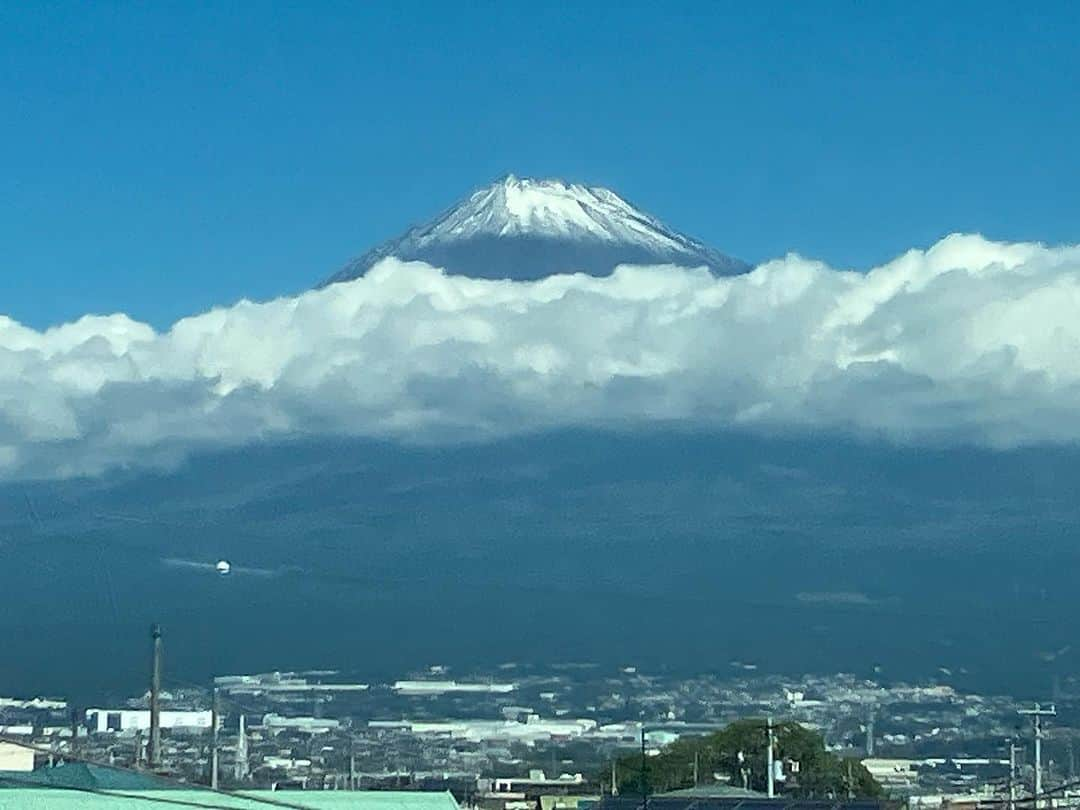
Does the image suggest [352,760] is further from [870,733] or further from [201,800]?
[201,800]

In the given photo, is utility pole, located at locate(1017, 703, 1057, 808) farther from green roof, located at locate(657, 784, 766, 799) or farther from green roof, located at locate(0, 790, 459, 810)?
green roof, located at locate(0, 790, 459, 810)

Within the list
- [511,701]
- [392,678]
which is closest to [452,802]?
[511,701]

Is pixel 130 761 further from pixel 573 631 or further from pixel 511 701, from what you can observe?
pixel 573 631

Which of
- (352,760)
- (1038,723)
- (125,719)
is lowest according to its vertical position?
(352,760)

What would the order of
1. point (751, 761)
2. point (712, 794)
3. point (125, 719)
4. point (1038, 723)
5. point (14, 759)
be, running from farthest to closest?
point (751, 761) → point (125, 719) → point (1038, 723) → point (14, 759) → point (712, 794)

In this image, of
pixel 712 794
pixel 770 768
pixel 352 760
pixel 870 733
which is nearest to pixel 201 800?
pixel 712 794

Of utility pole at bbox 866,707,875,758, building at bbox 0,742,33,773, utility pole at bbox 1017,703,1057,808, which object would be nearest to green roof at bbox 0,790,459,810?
building at bbox 0,742,33,773

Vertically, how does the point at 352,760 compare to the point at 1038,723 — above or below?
below
